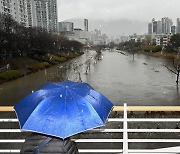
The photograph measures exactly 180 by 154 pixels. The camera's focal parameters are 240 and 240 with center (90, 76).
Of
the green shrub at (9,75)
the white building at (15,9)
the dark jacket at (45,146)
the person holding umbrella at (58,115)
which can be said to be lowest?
the green shrub at (9,75)

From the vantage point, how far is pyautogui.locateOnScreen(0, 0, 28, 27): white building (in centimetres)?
4247

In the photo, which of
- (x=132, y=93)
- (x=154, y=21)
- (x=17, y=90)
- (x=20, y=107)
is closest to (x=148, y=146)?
(x=20, y=107)

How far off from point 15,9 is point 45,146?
5189 centimetres

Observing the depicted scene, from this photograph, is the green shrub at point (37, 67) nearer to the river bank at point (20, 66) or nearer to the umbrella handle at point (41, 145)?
the river bank at point (20, 66)

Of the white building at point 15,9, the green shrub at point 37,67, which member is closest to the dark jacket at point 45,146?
the green shrub at point 37,67

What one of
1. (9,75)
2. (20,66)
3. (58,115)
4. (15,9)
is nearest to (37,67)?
(20,66)

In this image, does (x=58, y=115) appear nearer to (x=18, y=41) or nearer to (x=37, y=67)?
(x=37, y=67)

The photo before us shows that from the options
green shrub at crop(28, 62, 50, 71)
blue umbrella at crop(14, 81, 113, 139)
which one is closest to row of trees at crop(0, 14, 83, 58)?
Answer: green shrub at crop(28, 62, 50, 71)

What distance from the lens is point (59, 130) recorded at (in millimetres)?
1144

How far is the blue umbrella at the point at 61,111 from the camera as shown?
1.16 m

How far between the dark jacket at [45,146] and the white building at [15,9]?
43741 millimetres

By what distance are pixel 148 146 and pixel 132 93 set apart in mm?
7943

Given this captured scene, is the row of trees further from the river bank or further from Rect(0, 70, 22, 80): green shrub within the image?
Rect(0, 70, 22, 80): green shrub

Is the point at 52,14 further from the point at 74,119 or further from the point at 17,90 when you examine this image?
the point at 74,119
